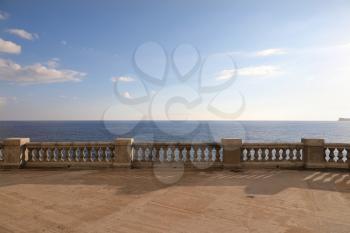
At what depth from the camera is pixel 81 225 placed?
5285mm

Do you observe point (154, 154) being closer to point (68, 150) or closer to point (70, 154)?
point (70, 154)

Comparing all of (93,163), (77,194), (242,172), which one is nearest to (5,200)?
(77,194)

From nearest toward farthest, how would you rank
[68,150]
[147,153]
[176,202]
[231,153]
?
[176,202] < [231,153] < [68,150] < [147,153]

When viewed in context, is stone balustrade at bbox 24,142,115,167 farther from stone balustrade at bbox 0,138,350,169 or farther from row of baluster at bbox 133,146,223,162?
row of baluster at bbox 133,146,223,162

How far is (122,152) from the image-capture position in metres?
11.0

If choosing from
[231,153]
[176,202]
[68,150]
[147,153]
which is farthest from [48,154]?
[231,153]

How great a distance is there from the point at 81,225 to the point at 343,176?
354 inches

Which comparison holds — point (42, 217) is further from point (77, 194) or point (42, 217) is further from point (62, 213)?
point (77, 194)

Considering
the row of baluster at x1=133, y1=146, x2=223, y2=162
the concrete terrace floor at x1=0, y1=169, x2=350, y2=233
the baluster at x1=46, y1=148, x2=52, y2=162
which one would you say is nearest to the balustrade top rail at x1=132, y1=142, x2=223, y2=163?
the row of baluster at x1=133, y1=146, x2=223, y2=162

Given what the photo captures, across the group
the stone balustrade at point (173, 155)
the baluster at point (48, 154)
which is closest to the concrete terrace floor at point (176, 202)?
the stone balustrade at point (173, 155)

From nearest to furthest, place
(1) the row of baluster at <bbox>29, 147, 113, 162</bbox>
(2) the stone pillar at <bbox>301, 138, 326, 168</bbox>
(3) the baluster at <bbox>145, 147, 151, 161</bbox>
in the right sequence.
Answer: (2) the stone pillar at <bbox>301, 138, 326, 168</bbox> < (1) the row of baluster at <bbox>29, 147, 113, 162</bbox> < (3) the baluster at <bbox>145, 147, 151, 161</bbox>

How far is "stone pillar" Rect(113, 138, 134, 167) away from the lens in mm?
11000

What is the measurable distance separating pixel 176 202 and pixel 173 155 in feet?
14.5

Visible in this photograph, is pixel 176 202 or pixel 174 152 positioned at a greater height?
pixel 174 152
